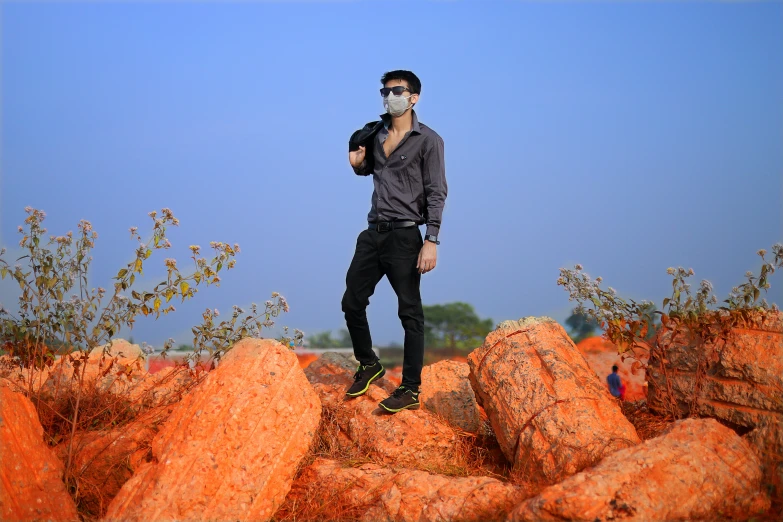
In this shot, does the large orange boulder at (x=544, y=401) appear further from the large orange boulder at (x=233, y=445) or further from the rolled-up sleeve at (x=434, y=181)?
the large orange boulder at (x=233, y=445)

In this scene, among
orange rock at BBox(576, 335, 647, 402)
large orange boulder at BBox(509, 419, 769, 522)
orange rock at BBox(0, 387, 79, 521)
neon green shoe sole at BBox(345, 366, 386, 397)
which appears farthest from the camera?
orange rock at BBox(576, 335, 647, 402)

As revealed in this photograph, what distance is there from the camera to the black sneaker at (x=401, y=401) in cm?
632

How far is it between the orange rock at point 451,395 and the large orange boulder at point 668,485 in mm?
2333

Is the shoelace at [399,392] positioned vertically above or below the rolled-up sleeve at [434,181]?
below

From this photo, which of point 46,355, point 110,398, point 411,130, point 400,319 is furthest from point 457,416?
point 46,355

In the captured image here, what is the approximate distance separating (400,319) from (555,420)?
1.61 m

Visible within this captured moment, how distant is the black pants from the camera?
634 centimetres

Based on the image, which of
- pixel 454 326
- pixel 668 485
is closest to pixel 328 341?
pixel 454 326

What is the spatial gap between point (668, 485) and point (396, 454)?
7.59 feet

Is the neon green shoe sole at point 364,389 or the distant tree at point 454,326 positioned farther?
the distant tree at point 454,326

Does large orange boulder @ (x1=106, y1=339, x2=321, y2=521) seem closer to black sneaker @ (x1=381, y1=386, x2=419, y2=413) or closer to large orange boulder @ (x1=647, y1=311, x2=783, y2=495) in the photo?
black sneaker @ (x1=381, y1=386, x2=419, y2=413)

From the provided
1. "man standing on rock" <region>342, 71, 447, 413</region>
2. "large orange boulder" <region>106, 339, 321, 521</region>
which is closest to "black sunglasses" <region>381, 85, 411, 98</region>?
"man standing on rock" <region>342, 71, 447, 413</region>

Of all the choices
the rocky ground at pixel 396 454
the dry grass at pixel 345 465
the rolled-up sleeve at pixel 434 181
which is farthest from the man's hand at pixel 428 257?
the dry grass at pixel 345 465

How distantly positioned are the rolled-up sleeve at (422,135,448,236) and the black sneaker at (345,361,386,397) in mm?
1407
